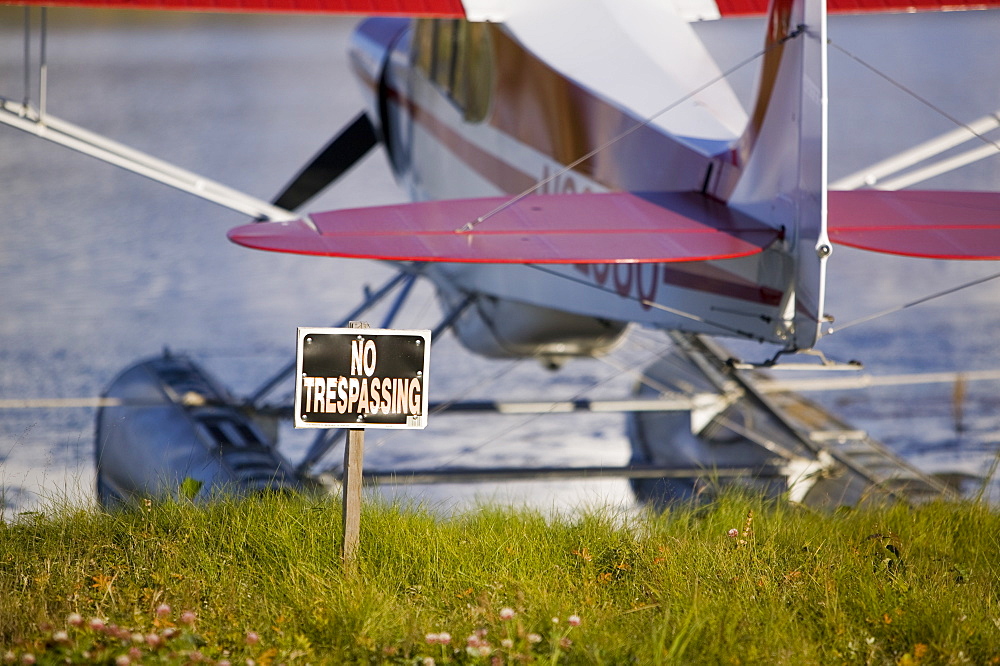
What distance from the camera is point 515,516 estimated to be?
3.49 meters

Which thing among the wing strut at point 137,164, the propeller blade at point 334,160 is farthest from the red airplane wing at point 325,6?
the propeller blade at point 334,160

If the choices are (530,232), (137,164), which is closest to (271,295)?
(137,164)

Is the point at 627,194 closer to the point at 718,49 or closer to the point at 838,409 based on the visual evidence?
the point at 838,409

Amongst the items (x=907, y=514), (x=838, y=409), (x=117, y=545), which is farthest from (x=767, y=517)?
(x=838, y=409)

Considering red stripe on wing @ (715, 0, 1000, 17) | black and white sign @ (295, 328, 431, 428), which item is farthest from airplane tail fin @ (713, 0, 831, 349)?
red stripe on wing @ (715, 0, 1000, 17)

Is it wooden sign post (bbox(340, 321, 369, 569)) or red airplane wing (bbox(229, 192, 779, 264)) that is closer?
wooden sign post (bbox(340, 321, 369, 569))

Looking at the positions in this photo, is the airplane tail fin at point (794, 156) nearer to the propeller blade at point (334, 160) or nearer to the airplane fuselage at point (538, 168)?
the airplane fuselage at point (538, 168)

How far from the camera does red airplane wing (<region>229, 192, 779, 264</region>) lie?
353 cm

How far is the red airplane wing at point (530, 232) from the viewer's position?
353cm

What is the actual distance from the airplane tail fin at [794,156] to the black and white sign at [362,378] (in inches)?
51.1

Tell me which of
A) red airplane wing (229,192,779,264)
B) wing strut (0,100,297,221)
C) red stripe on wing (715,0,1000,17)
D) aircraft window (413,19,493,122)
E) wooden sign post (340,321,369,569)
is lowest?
wooden sign post (340,321,369,569)

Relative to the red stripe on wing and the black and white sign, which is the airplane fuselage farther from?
the red stripe on wing

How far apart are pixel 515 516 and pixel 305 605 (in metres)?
0.89

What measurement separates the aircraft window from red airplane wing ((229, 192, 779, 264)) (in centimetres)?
190
